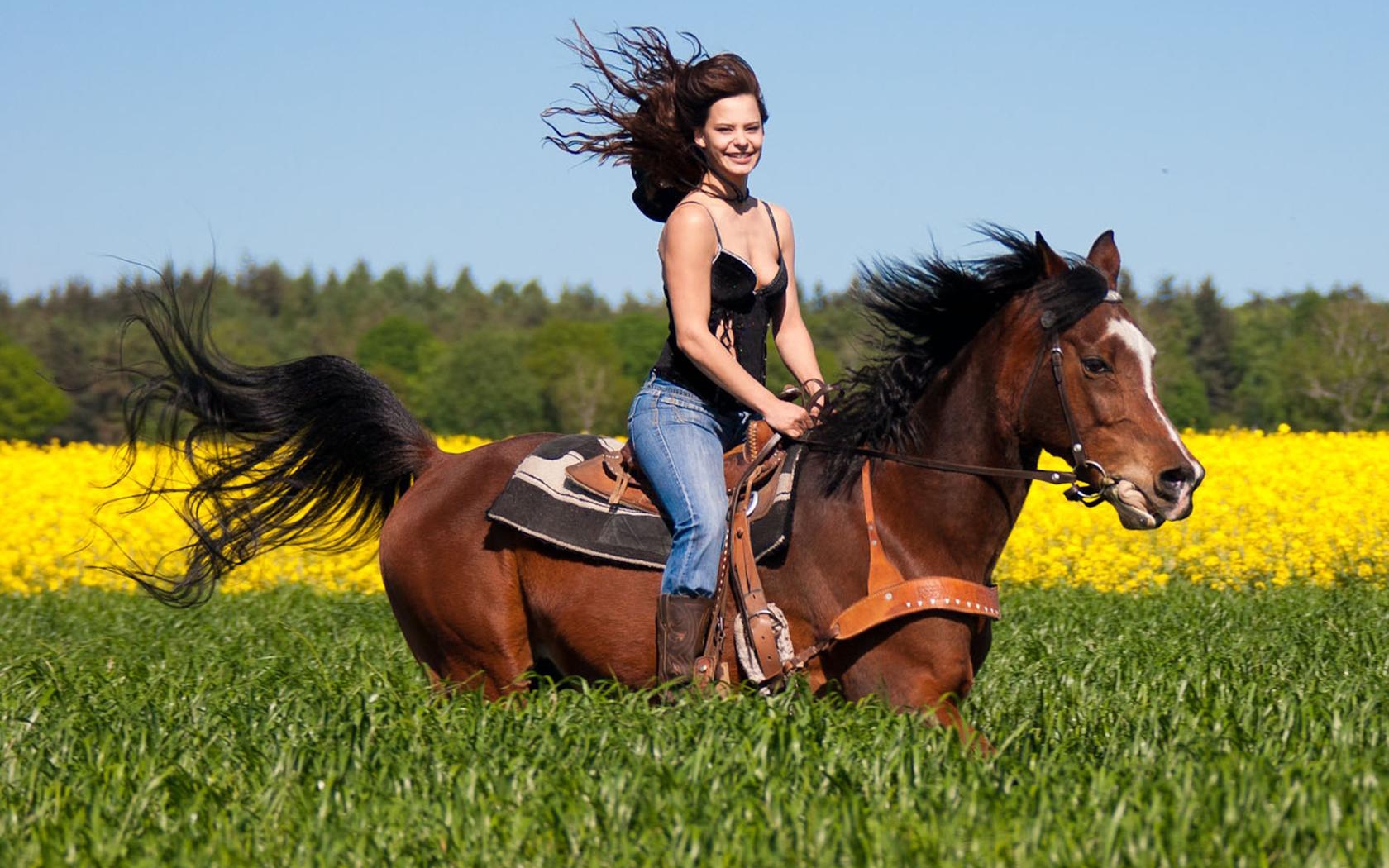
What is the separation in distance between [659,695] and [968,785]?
62.8 inches

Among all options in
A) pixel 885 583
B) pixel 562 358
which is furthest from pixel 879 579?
pixel 562 358

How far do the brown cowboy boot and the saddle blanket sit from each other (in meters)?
0.25

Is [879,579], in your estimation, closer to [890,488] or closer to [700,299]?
[890,488]

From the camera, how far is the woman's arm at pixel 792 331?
560cm

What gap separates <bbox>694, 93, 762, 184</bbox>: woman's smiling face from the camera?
5305mm

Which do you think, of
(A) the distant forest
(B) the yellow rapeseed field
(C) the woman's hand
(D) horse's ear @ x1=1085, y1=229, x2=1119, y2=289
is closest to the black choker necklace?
(C) the woman's hand

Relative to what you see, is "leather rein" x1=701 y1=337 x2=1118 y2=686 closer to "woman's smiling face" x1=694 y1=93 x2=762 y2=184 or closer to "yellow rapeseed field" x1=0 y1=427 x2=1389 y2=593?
"woman's smiling face" x1=694 y1=93 x2=762 y2=184

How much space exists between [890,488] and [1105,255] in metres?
1.02

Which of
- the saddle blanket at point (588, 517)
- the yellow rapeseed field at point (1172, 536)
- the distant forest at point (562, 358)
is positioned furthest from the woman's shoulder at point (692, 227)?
the distant forest at point (562, 358)

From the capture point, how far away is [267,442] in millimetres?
6648

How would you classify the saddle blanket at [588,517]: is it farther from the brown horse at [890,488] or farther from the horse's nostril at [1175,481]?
the horse's nostril at [1175,481]

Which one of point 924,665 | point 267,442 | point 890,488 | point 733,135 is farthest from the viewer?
point 267,442

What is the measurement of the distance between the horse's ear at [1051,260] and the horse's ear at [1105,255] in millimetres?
116

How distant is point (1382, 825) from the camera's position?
3.47 meters
